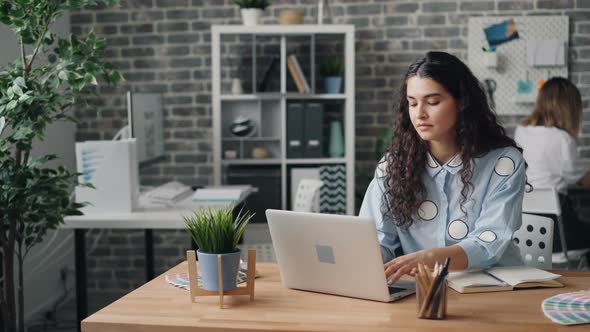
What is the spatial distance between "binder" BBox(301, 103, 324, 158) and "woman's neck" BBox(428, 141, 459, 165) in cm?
243

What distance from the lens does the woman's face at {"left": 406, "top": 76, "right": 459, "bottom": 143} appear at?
2.12m

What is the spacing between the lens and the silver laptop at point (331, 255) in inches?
67.9

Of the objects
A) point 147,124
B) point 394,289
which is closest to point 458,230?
point 394,289

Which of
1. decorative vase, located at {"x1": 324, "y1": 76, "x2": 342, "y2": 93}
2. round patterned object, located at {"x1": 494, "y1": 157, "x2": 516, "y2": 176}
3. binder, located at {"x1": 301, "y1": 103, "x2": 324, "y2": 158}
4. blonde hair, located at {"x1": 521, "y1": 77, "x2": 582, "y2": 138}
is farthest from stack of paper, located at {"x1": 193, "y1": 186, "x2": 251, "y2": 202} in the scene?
round patterned object, located at {"x1": 494, "y1": 157, "x2": 516, "y2": 176}

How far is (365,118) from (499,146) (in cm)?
280

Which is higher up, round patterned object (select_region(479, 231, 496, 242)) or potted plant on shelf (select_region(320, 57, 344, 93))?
potted plant on shelf (select_region(320, 57, 344, 93))

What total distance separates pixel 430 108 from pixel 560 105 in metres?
2.29

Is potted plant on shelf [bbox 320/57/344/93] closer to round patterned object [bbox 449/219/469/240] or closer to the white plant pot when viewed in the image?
Result: the white plant pot

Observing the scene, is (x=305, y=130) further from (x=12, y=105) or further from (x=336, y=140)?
(x=12, y=105)

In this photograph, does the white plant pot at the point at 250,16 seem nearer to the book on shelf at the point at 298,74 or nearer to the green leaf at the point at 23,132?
the book on shelf at the point at 298,74

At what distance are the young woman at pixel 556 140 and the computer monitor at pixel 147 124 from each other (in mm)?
2140

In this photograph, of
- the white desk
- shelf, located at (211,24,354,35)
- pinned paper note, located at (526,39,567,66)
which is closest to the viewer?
the white desk

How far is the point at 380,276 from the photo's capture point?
68.9 inches

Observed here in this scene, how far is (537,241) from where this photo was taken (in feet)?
7.95
